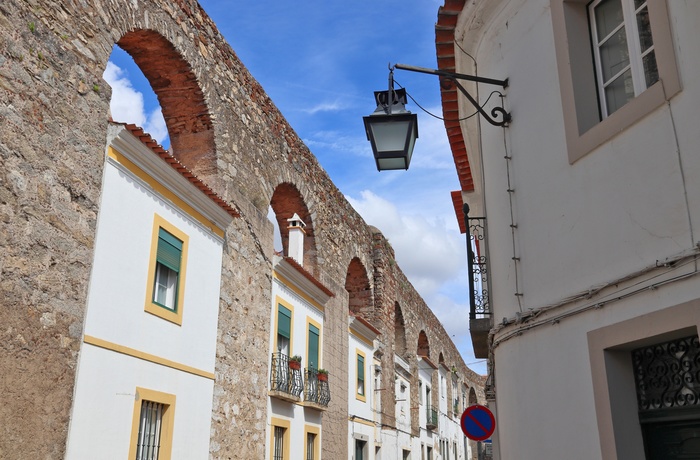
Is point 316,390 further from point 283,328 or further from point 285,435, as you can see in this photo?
point 283,328

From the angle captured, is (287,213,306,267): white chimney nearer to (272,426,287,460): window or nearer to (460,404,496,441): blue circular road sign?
(272,426,287,460): window

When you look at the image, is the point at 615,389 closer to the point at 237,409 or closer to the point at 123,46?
the point at 237,409

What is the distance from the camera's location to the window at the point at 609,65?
4.18 m

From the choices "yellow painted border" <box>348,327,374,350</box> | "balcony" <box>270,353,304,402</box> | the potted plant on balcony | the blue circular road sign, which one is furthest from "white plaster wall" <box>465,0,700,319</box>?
"yellow painted border" <box>348,327,374,350</box>

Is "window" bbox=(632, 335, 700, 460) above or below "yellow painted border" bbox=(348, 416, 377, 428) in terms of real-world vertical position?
below

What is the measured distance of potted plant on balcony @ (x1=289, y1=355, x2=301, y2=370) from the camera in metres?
13.3

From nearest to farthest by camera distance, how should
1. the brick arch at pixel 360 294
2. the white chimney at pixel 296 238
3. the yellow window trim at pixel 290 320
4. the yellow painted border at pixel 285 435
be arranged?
the yellow painted border at pixel 285 435 → the yellow window trim at pixel 290 320 → the white chimney at pixel 296 238 → the brick arch at pixel 360 294

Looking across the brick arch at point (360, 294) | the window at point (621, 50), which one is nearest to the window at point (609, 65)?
the window at point (621, 50)

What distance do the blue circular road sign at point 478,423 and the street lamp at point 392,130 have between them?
4.20m

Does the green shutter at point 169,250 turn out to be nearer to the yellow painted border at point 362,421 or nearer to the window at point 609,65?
the window at point 609,65

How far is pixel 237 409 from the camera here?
11016mm

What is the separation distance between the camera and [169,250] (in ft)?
31.0

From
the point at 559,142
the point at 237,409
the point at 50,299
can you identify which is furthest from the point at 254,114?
the point at 559,142

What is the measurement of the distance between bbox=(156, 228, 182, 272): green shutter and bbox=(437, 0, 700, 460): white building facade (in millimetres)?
4800
